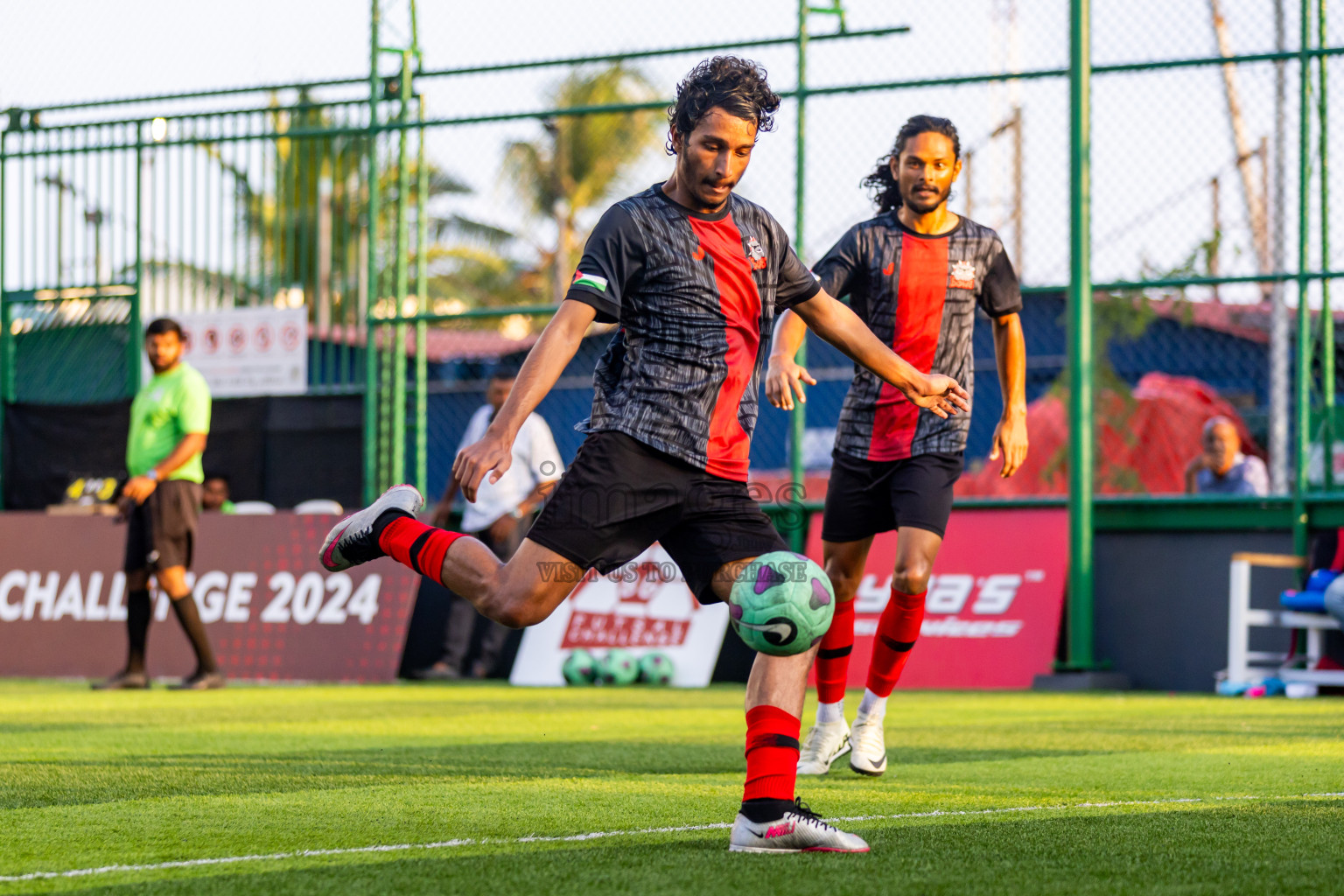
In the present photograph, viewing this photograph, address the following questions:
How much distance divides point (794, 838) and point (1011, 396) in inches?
109

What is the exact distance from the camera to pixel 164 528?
10.4 metres

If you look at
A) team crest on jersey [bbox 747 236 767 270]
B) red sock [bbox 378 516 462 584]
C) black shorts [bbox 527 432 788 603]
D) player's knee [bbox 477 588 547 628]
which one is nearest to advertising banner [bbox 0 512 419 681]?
red sock [bbox 378 516 462 584]

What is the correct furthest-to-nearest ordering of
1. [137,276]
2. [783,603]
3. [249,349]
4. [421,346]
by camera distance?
[137,276] → [249,349] → [421,346] → [783,603]

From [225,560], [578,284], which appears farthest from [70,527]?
[578,284]

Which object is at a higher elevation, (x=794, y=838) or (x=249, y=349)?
(x=249, y=349)

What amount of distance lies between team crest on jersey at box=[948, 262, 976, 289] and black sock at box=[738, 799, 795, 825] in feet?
9.73

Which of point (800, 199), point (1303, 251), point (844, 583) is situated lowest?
point (844, 583)

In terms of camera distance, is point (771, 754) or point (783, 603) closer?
point (783, 603)

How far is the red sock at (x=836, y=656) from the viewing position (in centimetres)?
618

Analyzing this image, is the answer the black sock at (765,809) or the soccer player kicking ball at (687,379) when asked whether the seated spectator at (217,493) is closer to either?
the soccer player kicking ball at (687,379)

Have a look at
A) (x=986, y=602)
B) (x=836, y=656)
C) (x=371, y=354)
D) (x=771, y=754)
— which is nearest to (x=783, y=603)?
(x=771, y=754)

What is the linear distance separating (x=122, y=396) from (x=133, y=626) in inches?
169

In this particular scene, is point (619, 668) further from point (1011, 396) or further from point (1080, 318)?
point (1011, 396)

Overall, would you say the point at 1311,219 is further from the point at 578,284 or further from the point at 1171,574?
the point at 578,284
